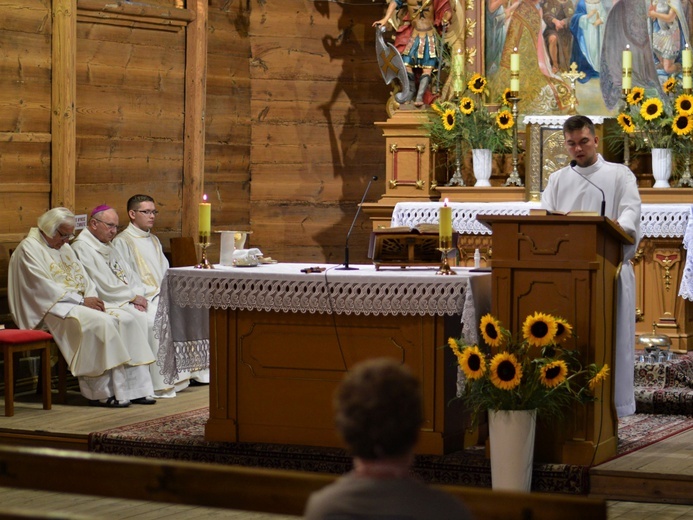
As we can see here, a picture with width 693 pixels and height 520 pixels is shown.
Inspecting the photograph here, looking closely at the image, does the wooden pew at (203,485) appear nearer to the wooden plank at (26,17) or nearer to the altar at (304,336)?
the altar at (304,336)

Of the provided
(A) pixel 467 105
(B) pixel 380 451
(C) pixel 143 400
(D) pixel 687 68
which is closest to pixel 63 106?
(C) pixel 143 400

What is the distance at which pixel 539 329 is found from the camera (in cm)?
519

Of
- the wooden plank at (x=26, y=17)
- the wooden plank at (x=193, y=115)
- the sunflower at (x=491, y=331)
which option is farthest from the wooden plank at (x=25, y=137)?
the sunflower at (x=491, y=331)

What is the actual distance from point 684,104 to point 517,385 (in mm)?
4275

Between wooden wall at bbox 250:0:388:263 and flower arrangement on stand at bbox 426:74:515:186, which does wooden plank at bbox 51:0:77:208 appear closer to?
wooden wall at bbox 250:0:388:263

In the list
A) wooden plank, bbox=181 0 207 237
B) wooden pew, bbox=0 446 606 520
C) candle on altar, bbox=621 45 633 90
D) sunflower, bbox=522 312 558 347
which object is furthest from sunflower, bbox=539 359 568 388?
wooden plank, bbox=181 0 207 237

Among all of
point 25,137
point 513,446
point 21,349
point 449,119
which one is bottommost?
point 513,446

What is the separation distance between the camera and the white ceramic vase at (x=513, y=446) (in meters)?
5.17

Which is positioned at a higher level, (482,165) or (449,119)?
(449,119)

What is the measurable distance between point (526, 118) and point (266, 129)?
8.39 feet

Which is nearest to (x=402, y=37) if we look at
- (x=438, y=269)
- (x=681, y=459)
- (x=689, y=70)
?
(x=689, y=70)

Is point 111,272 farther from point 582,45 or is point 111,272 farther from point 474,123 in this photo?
point 582,45

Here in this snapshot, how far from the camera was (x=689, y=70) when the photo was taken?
9.01 meters

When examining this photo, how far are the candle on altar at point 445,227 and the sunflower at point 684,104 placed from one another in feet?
12.0
